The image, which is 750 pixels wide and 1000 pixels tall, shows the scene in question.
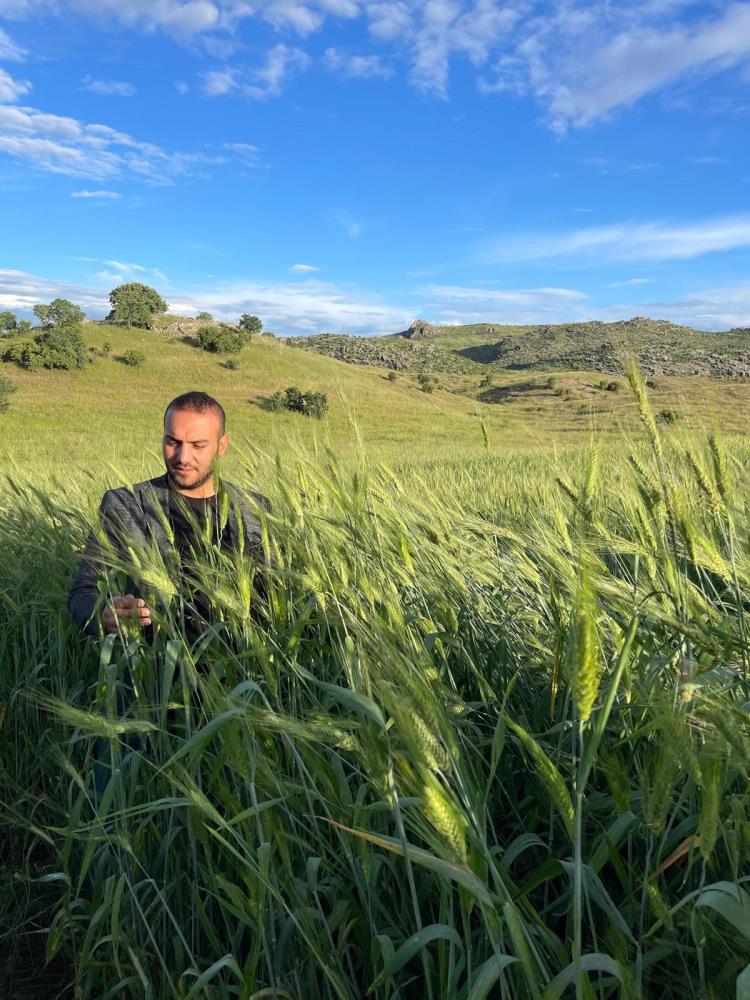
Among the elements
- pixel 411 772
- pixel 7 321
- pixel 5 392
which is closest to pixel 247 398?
pixel 5 392

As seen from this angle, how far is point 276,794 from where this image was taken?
1.28 metres

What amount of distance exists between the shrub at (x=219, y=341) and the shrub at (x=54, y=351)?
9102 mm

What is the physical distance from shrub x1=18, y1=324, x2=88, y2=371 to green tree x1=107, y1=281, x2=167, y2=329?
13768 millimetres

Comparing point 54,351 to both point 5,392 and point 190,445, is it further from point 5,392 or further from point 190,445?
point 190,445

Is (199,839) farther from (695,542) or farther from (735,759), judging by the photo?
(695,542)

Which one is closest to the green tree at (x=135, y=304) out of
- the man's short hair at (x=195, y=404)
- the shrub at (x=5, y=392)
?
the shrub at (x=5, y=392)

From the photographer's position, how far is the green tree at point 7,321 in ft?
157

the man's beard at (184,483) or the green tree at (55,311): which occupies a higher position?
the green tree at (55,311)

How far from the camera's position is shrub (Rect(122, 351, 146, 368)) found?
137ft

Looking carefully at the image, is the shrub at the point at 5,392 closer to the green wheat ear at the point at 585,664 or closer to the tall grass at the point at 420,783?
the tall grass at the point at 420,783

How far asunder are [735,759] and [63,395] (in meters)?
39.7

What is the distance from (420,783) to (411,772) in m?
0.03

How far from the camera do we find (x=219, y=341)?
4716 cm

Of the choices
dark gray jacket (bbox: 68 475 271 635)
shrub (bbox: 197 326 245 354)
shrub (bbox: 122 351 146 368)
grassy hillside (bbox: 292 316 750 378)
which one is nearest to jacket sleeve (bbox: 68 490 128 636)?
dark gray jacket (bbox: 68 475 271 635)
